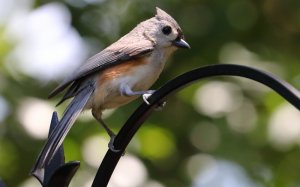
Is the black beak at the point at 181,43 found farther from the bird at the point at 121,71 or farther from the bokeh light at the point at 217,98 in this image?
the bokeh light at the point at 217,98

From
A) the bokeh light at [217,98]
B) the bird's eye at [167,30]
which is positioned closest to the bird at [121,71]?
the bird's eye at [167,30]

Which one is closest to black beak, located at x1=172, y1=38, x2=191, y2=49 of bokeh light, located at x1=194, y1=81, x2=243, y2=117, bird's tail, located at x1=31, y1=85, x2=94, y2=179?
bokeh light, located at x1=194, y1=81, x2=243, y2=117

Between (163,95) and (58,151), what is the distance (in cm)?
43

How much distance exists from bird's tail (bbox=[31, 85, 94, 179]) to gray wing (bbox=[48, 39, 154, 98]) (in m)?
0.07

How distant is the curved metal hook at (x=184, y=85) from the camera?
6.94ft

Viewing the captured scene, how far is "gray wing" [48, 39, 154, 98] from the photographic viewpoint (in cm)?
346

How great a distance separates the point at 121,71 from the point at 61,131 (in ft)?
2.67

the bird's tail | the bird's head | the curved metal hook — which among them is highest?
the bird's head

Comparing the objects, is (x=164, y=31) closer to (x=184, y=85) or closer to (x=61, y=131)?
(x=61, y=131)

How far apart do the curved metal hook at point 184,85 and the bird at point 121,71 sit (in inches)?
25.7

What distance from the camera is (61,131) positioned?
284 centimetres

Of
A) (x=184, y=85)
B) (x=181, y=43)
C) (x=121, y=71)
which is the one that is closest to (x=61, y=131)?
(x=184, y=85)

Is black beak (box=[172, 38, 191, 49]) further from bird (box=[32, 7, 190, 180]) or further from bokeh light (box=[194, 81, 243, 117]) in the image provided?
bokeh light (box=[194, 81, 243, 117])

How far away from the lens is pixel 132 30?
3975 millimetres
